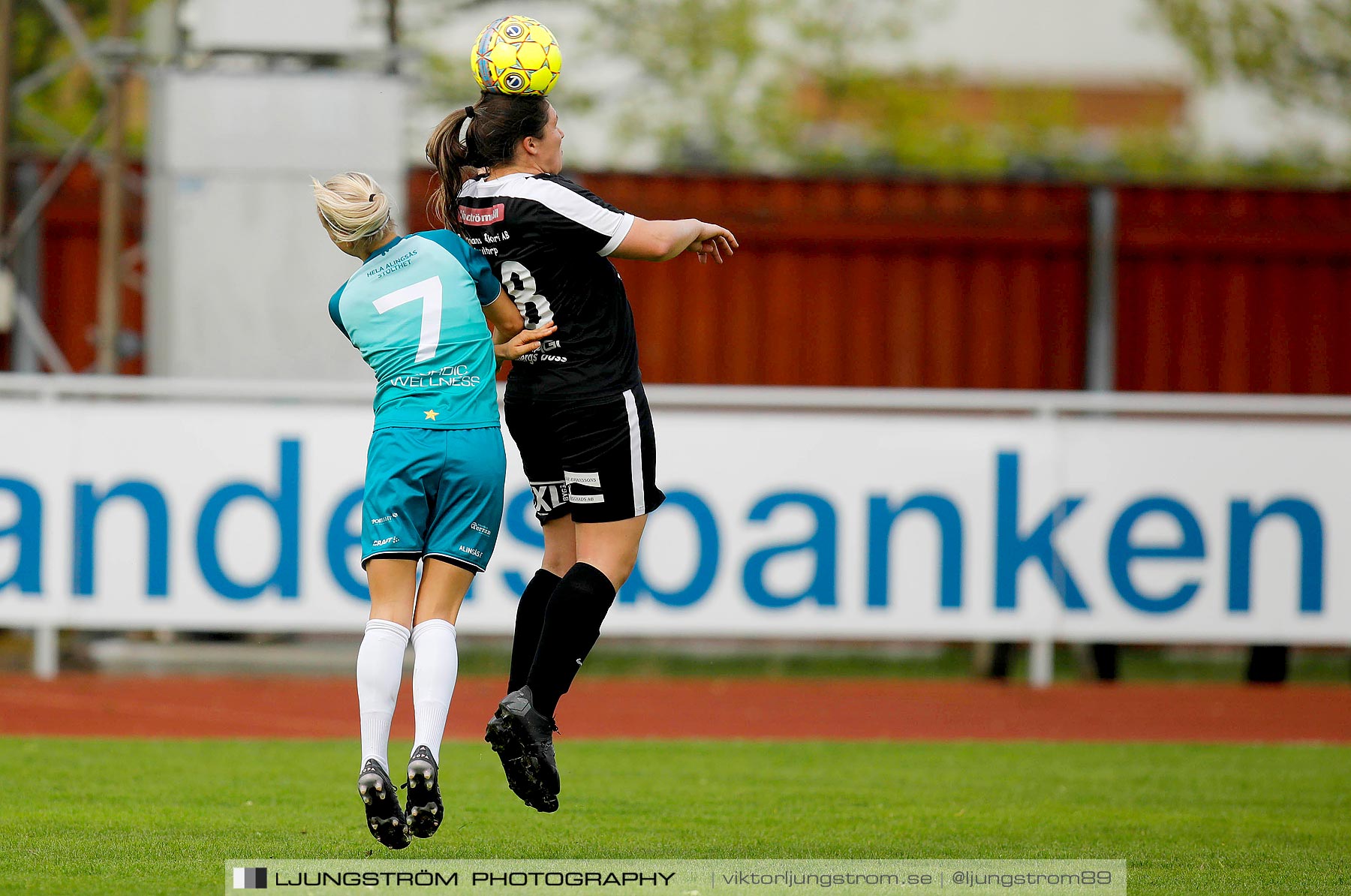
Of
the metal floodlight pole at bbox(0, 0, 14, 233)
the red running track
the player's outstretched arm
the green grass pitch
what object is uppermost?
the metal floodlight pole at bbox(0, 0, 14, 233)

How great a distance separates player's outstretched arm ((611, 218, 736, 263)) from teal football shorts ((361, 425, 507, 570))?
673mm

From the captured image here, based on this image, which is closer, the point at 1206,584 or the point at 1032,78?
the point at 1206,584

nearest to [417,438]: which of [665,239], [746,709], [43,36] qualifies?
[665,239]

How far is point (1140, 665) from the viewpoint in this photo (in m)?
12.3

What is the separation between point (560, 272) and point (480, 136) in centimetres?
46

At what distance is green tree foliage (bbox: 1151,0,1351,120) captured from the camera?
2842 centimetres

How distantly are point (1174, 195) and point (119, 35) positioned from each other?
905 centimetres

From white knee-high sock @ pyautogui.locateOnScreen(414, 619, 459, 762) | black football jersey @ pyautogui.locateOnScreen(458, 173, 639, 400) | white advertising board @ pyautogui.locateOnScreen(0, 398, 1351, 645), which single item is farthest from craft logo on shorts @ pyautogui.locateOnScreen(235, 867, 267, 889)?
white advertising board @ pyautogui.locateOnScreen(0, 398, 1351, 645)

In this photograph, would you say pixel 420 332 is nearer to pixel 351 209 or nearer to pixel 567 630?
pixel 351 209

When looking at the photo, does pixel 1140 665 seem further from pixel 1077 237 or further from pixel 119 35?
pixel 119 35

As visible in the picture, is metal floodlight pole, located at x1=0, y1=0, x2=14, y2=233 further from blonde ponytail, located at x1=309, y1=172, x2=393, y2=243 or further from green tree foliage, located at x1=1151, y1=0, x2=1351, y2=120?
green tree foliage, located at x1=1151, y1=0, x2=1351, y2=120

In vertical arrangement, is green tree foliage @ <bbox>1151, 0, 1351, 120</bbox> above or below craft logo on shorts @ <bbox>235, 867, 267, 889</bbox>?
above

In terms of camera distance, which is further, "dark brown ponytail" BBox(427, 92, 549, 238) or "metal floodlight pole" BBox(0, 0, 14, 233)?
"metal floodlight pole" BBox(0, 0, 14, 233)

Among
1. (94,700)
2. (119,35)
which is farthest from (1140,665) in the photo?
(119,35)
